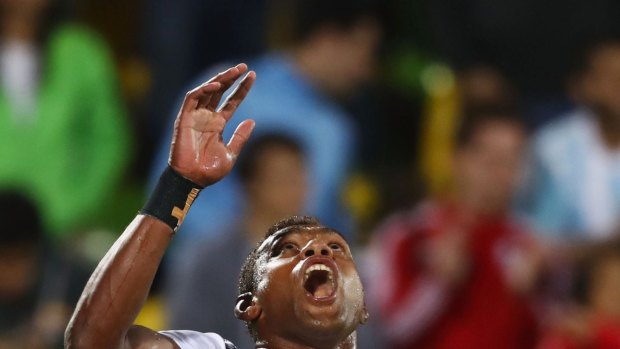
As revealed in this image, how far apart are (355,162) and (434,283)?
5.17 feet

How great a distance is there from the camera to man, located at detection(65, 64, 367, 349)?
3.13 meters

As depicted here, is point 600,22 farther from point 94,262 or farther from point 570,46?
point 94,262

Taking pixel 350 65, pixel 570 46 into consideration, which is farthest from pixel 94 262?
pixel 570 46

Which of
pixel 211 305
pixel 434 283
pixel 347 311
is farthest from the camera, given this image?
pixel 434 283

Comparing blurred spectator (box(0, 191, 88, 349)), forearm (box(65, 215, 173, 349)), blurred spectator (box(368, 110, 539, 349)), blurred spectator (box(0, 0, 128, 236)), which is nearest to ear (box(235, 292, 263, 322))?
forearm (box(65, 215, 173, 349))

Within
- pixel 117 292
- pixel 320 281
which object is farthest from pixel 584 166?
pixel 117 292

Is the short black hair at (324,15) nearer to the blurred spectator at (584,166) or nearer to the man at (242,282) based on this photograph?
the blurred spectator at (584,166)

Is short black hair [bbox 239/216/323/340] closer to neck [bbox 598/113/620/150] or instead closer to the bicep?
the bicep

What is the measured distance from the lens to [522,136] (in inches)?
248

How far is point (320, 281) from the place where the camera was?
3363 mm

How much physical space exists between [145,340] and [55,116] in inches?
129

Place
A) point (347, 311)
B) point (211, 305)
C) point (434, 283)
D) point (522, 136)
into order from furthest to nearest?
point (522, 136), point (434, 283), point (211, 305), point (347, 311)

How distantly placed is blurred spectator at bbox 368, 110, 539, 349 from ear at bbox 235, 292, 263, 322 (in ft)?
8.03

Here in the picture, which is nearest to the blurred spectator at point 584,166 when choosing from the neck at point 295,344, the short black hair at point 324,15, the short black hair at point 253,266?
the short black hair at point 324,15
